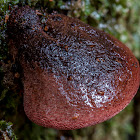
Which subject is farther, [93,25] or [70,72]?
[93,25]

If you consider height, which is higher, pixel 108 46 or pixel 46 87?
pixel 108 46

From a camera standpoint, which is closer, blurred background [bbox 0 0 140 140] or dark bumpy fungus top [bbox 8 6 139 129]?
dark bumpy fungus top [bbox 8 6 139 129]

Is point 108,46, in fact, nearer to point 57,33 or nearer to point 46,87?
point 57,33

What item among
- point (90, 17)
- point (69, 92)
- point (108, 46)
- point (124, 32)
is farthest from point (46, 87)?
point (124, 32)

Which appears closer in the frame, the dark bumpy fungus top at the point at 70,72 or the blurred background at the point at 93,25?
the dark bumpy fungus top at the point at 70,72
